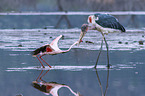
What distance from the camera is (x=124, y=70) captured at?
12.0 meters

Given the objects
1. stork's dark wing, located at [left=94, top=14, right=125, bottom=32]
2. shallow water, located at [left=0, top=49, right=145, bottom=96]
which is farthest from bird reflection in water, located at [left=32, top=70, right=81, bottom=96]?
stork's dark wing, located at [left=94, top=14, right=125, bottom=32]

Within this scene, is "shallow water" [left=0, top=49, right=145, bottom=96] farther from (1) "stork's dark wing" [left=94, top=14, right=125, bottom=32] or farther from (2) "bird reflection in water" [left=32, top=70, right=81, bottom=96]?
(1) "stork's dark wing" [left=94, top=14, right=125, bottom=32]

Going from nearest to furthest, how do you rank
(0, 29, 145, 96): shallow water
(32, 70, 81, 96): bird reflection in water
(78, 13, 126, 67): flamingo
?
(32, 70, 81, 96): bird reflection in water < (0, 29, 145, 96): shallow water < (78, 13, 126, 67): flamingo

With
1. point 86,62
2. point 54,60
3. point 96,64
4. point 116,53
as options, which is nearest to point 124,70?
point 96,64

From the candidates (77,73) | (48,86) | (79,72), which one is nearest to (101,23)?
(79,72)

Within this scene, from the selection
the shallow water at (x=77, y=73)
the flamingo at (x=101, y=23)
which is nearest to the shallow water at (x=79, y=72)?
the shallow water at (x=77, y=73)

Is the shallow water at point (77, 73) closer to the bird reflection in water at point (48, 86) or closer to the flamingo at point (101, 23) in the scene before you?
the bird reflection in water at point (48, 86)

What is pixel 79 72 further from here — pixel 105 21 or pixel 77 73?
pixel 105 21

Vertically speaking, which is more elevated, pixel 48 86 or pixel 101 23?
pixel 101 23

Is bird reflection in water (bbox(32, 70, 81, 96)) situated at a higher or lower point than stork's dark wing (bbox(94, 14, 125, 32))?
lower

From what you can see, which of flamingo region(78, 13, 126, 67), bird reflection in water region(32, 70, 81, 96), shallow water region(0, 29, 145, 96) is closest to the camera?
bird reflection in water region(32, 70, 81, 96)

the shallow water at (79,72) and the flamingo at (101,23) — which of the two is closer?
the shallow water at (79,72)

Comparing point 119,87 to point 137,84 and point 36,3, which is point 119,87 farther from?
point 36,3

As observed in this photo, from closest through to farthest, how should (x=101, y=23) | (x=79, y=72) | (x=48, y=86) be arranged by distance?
(x=48, y=86), (x=79, y=72), (x=101, y=23)
